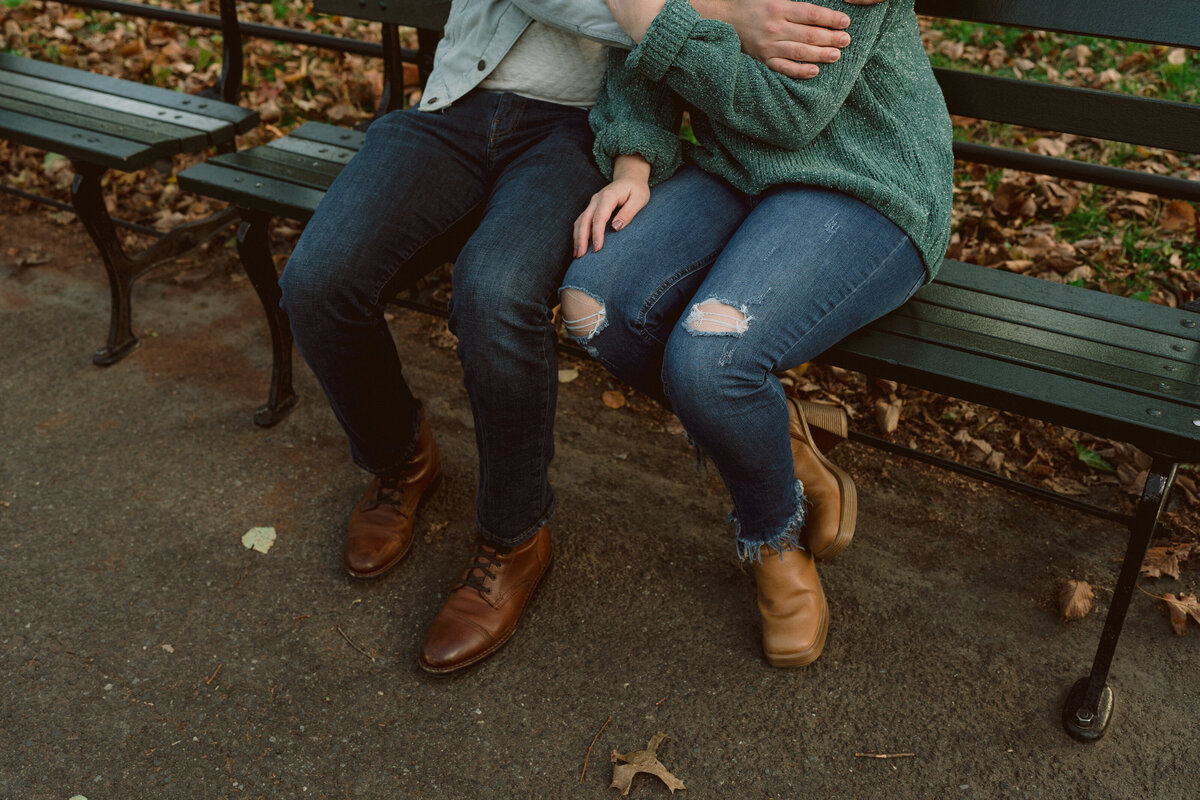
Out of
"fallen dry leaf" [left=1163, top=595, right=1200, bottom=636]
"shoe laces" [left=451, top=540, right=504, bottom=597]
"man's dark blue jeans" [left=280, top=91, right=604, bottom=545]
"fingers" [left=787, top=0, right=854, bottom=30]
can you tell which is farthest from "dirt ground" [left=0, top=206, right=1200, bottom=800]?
"fingers" [left=787, top=0, right=854, bottom=30]

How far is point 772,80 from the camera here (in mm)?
1679

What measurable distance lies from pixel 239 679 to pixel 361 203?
1.08 metres

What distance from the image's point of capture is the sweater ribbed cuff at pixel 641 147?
1891mm

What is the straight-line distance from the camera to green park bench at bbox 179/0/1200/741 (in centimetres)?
166

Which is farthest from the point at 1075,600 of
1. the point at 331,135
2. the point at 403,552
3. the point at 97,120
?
the point at 97,120

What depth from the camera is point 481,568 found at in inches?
81.6

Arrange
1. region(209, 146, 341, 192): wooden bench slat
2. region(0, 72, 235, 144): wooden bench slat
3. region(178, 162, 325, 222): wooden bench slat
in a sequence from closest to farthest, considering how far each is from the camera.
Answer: region(178, 162, 325, 222): wooden bench slat, region(209, 146, 341, 192): wooden bench slat, region(0, 72, 235, 144): wooden bench slat

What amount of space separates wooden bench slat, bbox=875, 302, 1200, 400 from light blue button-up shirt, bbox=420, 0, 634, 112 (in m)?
0.83

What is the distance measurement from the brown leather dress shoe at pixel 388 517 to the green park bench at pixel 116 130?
123 cm

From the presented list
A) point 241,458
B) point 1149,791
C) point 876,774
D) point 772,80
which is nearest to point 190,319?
point 241,458

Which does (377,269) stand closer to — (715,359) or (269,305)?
(715,359)

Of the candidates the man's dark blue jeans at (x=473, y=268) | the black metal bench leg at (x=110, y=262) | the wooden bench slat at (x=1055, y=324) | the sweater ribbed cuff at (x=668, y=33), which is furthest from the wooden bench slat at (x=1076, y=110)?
the black metal bench leg at (x=110, y=262)

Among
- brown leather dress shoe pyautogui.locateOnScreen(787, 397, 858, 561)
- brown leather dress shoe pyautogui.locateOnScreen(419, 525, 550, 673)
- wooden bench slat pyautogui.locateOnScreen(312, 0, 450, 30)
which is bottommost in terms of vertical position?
brown leather dress shoe pyautogui.locateOnScreen(419, 525, 550, 673)

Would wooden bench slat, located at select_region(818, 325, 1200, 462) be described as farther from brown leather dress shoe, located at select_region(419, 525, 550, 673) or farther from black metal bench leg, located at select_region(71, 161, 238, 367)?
black metal bench leg, located at select_region(71, 161, 238, 367)
